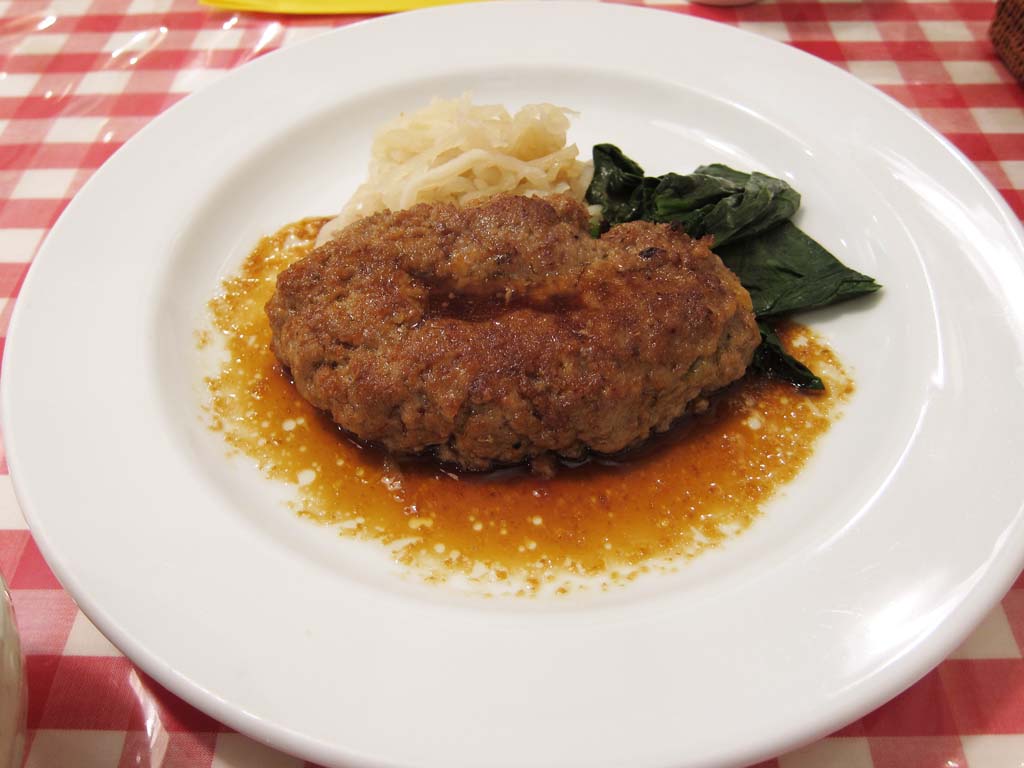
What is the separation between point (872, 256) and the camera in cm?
404

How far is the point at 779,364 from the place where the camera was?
392 cm

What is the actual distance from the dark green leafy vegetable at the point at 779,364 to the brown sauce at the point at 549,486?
6cm

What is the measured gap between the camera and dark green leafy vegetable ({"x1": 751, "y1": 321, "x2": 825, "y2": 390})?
3.81 meters

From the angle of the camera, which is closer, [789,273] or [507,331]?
[507,331]

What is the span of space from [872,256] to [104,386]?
362cm

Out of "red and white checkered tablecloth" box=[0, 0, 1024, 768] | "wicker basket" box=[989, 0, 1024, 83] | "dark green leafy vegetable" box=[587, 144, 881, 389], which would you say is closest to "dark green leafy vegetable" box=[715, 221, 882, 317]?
"dark green leafy vegetable" box=[587, 144, 881, 389]

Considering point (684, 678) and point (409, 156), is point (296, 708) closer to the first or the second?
point (684, 678)

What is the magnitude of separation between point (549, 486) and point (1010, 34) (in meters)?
4.58

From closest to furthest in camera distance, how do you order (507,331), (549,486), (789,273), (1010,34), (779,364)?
(507,331)
(549,486)
(779,364)
(789,273)
(1010,34)

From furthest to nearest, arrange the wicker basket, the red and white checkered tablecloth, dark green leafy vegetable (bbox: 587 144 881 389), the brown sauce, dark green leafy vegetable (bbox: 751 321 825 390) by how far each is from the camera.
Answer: the wicker basket < dark green leafy vegetable (bbox: 587 144 881 389) < dark green leafy vegetable (bbox: 751 321 825 390) < the brown sauce < the red and white checkered tablecloth

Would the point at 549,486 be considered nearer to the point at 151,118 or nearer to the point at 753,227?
the point at 753,227

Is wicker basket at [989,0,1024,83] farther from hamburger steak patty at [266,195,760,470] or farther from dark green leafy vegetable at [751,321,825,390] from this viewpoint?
hamburger steak patty at [266,195,760,470]

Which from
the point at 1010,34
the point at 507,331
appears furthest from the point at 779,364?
the point at 1010,34

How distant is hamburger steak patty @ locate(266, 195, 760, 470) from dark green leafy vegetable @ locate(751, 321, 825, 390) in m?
0.28
